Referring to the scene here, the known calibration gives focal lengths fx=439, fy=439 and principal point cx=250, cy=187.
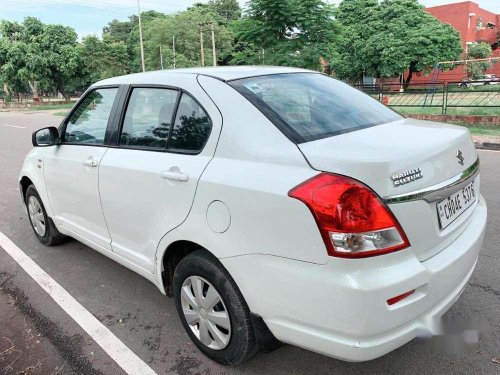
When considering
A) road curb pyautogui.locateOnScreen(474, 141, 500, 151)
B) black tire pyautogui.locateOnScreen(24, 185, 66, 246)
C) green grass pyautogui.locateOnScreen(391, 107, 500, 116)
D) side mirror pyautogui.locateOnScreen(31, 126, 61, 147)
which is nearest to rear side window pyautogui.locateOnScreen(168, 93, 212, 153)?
side mirror pyautogui.locateOnScreen(31, 126, 61, 147)

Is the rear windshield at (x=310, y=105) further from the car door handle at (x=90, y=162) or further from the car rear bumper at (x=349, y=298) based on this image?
the car door handle at (x=90, y=162)

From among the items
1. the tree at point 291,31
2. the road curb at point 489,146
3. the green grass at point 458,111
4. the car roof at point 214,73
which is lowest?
the road curb at point 489,146

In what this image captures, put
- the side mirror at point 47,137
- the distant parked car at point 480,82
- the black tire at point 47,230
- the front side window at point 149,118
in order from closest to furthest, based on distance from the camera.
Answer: the front side window at point 149,118 → the side mirror at point 47,137 → the black tire at point 47,230 → the distant parked car at point 480,82

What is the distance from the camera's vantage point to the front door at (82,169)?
10.7ft

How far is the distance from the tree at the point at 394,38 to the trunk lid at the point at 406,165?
123 ft

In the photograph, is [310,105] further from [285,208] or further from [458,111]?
[458,111]

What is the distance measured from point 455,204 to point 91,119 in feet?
9.00

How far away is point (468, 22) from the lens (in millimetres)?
48656

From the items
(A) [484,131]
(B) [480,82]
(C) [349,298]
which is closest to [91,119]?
(C) [349,298]

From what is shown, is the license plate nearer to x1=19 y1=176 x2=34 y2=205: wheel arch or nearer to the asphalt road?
the asphalt road

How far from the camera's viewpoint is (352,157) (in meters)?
1.97

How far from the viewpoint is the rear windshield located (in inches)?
91.5

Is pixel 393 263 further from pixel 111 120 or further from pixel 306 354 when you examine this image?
pixel 111 120

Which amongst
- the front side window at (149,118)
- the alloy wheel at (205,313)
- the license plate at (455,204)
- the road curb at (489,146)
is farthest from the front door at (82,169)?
the road curb at (489,146)
